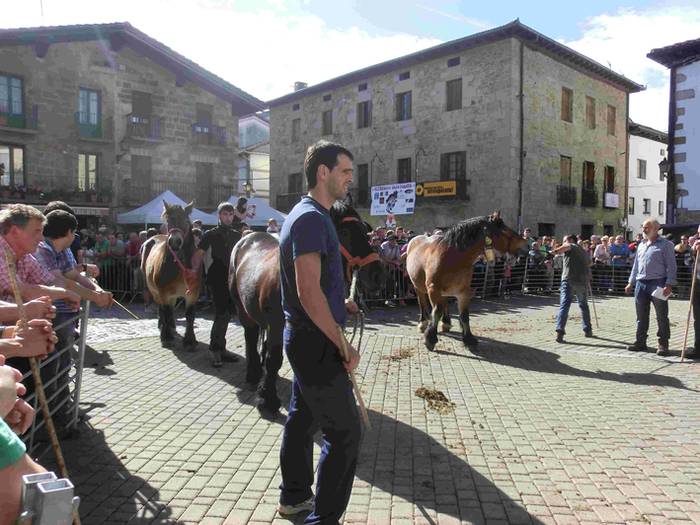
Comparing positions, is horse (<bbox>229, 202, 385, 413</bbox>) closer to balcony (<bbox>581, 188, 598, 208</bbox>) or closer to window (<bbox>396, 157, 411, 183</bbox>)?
window (<bbox>396, 157, 411, 183</bbox>)

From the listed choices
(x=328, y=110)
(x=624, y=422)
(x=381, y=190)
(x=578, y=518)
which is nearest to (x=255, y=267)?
(x=578, y=518)

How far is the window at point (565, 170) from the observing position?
27409 mm

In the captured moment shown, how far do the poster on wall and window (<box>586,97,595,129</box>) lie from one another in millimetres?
13386

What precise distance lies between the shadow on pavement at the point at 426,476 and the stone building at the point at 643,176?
109 ft

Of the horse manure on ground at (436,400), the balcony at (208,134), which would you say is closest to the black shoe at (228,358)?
the horse manure on ground at (436,400)

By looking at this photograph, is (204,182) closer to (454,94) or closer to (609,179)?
(454,94)

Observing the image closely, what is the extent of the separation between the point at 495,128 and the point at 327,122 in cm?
1183

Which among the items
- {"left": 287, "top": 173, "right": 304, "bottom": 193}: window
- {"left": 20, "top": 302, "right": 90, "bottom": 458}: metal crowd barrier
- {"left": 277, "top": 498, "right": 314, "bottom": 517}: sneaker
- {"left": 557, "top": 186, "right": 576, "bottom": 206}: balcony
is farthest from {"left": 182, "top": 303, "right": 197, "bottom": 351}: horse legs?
{"left": 287, "top": 173, "right": 304, "bottom": 193}: window

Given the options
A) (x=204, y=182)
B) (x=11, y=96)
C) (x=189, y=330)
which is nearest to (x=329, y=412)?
(x=189, y=330)

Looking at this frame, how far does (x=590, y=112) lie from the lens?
29.0m

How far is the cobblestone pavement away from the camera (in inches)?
127

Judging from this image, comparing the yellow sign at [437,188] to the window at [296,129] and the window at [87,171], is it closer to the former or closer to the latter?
the window at [296,129]

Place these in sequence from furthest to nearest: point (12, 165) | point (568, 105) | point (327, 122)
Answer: point (327, 122) < point (568, 105) < point (12, 165)

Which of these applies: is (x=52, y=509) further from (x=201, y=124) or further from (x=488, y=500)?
(x=201, y=124)
